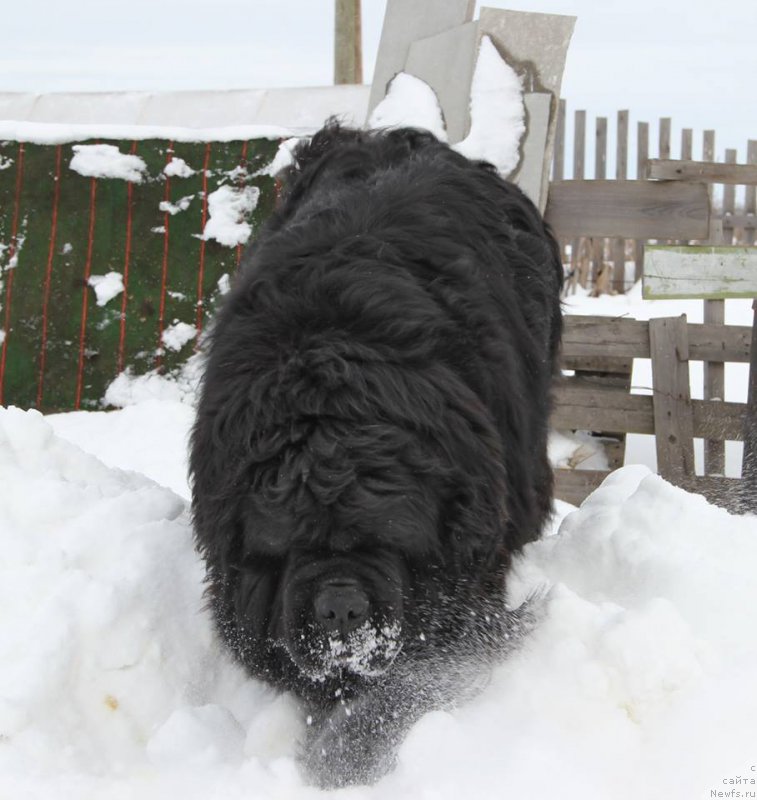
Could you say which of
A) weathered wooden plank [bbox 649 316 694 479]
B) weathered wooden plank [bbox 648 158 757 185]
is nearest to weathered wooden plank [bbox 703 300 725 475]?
weathered wooden plank [bbox 649 316 694 479]

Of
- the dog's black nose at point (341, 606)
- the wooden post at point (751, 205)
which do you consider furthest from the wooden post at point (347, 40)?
the wooden post at point (751, 205)

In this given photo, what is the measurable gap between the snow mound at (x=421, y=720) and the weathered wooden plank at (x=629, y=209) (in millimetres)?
A: 3134

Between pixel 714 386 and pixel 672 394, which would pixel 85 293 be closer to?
pixel 672 394

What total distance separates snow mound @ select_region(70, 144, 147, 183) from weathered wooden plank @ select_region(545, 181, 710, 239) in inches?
110

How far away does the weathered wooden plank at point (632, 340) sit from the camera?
6.32m

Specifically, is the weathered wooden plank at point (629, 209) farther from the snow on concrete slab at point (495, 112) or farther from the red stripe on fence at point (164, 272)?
the red stripe on fence at point (164, 272)

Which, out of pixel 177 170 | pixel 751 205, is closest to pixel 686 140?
pixel 751 205

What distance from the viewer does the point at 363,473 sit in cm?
226

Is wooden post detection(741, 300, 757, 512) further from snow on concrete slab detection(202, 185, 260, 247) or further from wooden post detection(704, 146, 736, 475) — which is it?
snow on concrete slab detection(202, 185, 260, 247)

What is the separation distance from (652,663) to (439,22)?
482 centimetres

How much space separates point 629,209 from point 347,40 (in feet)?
13.9

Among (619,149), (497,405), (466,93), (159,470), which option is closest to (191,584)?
(497,405)

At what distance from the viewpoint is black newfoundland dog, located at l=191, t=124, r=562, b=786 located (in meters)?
2.24

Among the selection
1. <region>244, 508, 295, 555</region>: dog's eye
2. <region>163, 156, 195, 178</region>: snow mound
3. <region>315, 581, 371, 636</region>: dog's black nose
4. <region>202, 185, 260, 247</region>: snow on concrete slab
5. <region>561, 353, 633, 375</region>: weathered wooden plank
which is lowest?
<region>561, 353, 633, 375</region>: weathered wooden plank
